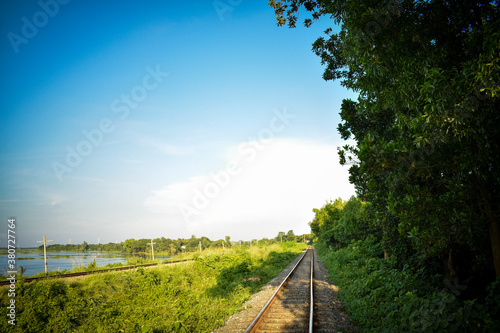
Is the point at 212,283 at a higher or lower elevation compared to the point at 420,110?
lower

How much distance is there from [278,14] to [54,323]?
13.2 metres

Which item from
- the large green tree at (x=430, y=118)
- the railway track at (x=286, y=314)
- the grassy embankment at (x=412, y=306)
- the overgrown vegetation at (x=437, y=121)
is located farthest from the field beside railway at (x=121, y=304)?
the large green tree at (x=430, y=118)

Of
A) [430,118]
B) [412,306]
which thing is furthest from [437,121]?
[412,306]

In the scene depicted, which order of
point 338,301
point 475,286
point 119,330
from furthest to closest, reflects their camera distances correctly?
point 338,301
point 119,330
point 475,286

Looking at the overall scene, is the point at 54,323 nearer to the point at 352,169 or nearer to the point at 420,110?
the point at 352,169

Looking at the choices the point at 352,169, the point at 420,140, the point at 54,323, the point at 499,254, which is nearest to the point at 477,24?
the point at 420,140

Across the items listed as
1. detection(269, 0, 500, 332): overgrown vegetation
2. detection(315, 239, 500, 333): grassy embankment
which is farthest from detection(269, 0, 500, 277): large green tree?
detection(315, 239, 500, 333): grassy embankment

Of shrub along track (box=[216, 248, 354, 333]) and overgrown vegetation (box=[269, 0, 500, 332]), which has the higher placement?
overgrown vegetation (box=[269, 0, 500, 332])

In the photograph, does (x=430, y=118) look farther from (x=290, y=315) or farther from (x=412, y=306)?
(x=290, y=315)

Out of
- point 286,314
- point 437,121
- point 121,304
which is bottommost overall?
point 286,314

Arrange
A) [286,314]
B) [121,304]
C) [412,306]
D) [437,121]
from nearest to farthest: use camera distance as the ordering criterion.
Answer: [437,121] → [412,306] → [286,314] → [121,304]

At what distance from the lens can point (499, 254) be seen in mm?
4773

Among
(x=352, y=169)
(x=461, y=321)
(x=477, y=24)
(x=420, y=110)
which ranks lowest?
(x=461, y=321)

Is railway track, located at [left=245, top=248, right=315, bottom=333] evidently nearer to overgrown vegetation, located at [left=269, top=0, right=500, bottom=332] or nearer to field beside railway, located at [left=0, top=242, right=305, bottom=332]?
field beside railway, located at [left=0, top=242, right=305, bottom=332]
